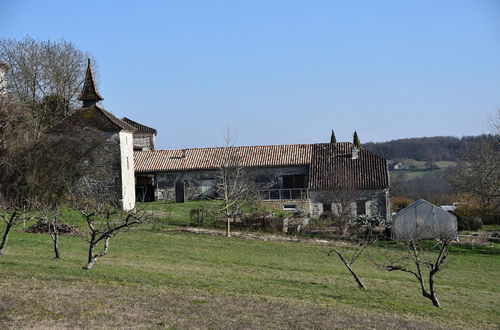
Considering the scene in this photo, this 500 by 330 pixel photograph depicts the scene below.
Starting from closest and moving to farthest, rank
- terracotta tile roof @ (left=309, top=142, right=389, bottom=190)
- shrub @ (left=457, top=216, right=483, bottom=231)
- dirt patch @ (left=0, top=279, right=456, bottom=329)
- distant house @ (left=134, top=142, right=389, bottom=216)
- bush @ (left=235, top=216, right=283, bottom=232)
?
1. dirt patch @ (left=0, top=279, right=456, bottom=329)
2. bush @ (left=235, top=216, right=283, bottom=232)
3. shrub @ (left=457, top=216, right=483, bottom=231)
4. terracotta tile roof @ (left=309, top=142, right=389, bottom=190)
5. distant house @ (left=134, top=142, right=389, bottom=216)

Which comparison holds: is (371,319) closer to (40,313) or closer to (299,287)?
(299,287)

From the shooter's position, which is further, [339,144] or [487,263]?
[339,144]

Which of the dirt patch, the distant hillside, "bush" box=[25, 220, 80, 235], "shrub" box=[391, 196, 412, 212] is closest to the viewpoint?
the dirt patch

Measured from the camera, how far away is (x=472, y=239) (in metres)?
38.1

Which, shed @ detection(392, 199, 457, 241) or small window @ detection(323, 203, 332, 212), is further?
small window @ detection(323, 203, 332, 212)

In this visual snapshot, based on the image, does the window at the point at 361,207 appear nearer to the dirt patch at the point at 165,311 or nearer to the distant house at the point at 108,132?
the distant house at the point at 108,132

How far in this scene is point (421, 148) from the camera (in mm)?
128375

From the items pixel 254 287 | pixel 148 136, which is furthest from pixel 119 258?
pixel 148 136

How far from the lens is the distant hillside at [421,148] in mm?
123512

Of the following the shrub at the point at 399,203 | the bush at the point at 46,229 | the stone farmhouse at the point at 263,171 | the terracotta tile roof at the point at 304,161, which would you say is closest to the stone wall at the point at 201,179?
the stone farmhouse at the point at 263,171

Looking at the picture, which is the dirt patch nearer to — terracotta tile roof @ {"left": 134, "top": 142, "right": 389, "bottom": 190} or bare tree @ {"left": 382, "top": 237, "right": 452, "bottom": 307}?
bare tree @ {"left": 382, "top": 237, "right": 452, "bottom": 307}

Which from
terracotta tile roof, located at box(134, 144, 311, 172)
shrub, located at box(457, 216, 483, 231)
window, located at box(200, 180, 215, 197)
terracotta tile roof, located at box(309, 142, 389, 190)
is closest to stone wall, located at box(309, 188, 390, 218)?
terracotta tile roof, located at box(309, 142, 389, 190)

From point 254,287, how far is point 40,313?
22.5 feet

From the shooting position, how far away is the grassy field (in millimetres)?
12641
